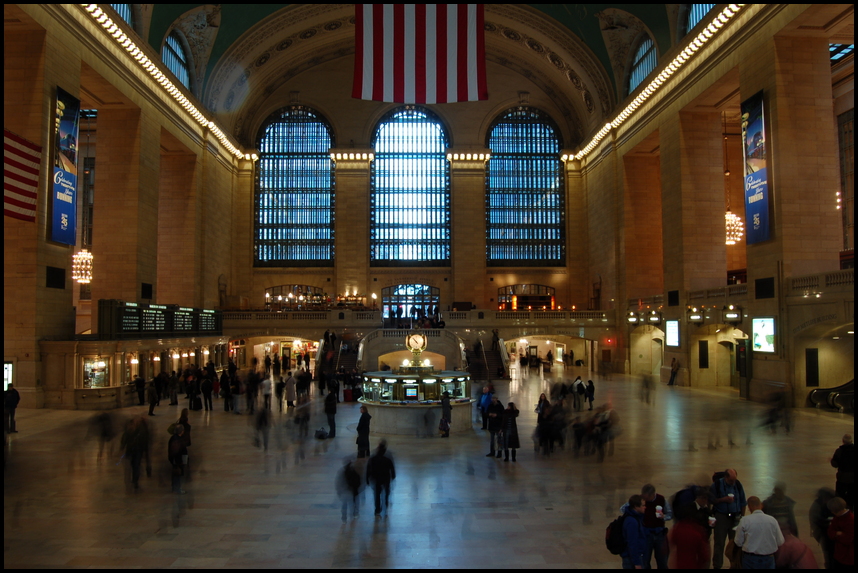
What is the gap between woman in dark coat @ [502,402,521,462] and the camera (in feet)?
39.2

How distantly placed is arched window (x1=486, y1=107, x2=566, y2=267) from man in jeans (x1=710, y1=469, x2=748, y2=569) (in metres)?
38.3

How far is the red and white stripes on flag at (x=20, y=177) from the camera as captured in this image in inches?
599

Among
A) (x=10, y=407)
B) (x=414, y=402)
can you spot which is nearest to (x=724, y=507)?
(x=414, y=402)

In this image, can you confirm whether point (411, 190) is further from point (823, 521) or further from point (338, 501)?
point (823, 521)

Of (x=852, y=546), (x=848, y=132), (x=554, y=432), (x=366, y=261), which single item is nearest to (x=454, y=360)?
(x=366, y=261)

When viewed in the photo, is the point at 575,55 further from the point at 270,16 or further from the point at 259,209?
the point at 259,209

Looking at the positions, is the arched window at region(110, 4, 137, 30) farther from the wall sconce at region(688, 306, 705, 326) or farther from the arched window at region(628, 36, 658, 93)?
the wall sconce at region(688, 306, 705, 326)

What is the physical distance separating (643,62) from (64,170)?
27.3 meters

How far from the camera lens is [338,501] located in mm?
9367

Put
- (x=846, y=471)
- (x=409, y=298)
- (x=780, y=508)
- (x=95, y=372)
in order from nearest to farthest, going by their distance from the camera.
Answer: (x=780, y=508), (x=846, y=471), (x=95, y=372), (x=409, y=298)

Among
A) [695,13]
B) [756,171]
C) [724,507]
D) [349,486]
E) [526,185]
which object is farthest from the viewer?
[526,185]

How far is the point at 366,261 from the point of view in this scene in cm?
4338

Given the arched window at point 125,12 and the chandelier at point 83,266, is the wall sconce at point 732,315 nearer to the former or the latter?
the chandelier at point 83,266

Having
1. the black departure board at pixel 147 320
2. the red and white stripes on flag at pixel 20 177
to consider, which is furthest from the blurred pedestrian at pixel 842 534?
the black departure board at pixel 147 320
